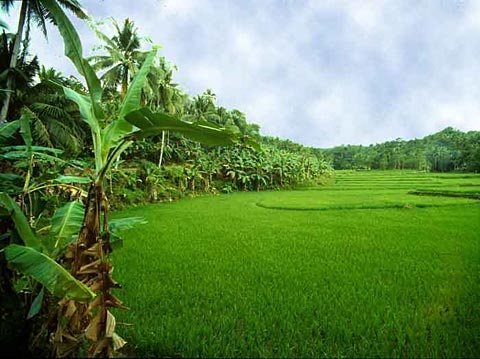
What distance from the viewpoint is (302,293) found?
2.97 m

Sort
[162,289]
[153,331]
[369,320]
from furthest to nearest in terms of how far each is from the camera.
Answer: [162,289], [369,320], [153,331]

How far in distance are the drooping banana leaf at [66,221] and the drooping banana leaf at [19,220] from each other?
0.26 metres

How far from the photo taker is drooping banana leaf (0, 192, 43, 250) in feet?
5.15

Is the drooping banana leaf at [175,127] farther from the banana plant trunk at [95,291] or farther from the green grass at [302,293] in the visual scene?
the green grass at [302,293]

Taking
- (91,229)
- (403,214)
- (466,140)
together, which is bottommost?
(403,214)

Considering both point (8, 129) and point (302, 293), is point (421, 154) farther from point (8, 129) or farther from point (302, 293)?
point (8, 129)

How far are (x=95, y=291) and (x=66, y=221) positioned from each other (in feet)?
2.35

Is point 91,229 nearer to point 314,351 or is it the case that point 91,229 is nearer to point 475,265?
point 314,351

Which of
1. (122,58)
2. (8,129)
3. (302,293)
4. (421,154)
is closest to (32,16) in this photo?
(122,58)

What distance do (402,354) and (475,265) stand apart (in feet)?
9.28

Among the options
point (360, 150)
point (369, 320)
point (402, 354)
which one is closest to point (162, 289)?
point (369, 320)

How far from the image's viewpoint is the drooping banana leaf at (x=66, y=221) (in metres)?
1.99

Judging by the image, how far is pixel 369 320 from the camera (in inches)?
93.3

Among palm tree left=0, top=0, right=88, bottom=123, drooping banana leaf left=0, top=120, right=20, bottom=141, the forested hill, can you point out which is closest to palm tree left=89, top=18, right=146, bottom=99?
palm tree left=0, top=0, right=88, bottom=123
